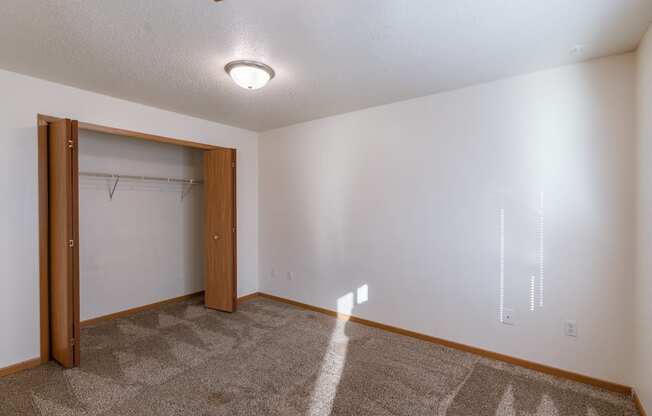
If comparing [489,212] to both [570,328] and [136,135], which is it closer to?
[570,328]

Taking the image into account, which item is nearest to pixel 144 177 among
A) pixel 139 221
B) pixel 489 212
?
pixel 139 221

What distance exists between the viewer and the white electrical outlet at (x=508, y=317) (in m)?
2.77

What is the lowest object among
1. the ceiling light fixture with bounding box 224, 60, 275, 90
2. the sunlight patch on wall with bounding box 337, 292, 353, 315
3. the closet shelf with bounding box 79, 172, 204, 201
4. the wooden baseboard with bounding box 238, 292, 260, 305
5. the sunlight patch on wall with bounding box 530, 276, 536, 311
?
the wooden baseboard with bounding box 238, 292, 260, 305

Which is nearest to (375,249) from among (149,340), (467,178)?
(467,178)

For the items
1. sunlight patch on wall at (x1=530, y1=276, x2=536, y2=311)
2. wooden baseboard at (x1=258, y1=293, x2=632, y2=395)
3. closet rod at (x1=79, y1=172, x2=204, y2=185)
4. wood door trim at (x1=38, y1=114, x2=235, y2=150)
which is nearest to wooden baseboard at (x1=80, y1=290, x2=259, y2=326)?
wooden baseboard at (x1=258, y1=293, x2=632, y2=395)

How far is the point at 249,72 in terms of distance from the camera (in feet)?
8.05

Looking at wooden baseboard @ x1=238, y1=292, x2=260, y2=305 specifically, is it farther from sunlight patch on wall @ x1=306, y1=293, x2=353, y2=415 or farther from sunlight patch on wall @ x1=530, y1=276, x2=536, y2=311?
sunlight patch on wall @ x1=530, y1=276, x2=536, y2=311

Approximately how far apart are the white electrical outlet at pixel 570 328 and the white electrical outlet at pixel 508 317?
1.17 ft

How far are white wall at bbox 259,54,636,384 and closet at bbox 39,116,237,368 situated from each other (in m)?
1.08

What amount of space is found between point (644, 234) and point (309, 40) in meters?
2.50

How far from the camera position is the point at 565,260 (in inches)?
99.9

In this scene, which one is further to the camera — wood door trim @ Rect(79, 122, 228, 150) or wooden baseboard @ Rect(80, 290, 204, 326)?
wooden baseboard @ Rect(80, 290, 204, 326)

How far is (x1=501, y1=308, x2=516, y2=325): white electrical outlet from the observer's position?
9.09ft

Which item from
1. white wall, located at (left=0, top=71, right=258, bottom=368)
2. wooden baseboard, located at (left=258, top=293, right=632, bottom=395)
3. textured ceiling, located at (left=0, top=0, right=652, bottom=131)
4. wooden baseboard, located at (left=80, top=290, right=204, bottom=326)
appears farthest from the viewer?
wooden baseboard, located at (left=80, top=290, right=204, bottom=326)
